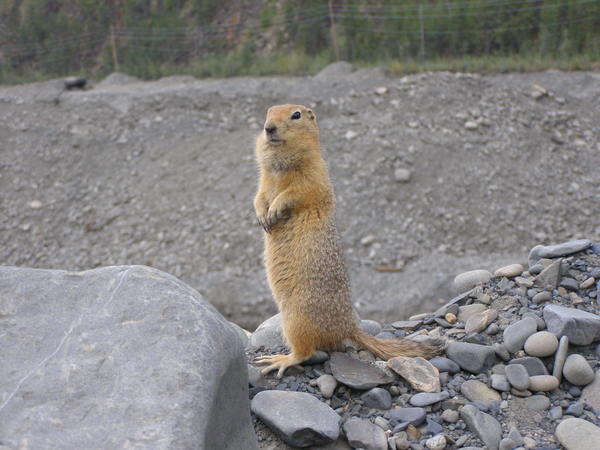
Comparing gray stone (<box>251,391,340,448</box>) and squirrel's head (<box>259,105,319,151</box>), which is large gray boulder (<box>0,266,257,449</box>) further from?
squirrel's head (<box>259,105,319,151</box>)

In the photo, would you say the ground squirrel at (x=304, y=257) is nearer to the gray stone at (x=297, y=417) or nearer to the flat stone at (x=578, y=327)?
the gray stone at (x=297, y=417)

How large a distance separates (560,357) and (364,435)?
138 centimetres

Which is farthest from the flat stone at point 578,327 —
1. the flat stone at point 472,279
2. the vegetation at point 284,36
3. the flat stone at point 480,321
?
the vegetation at point 284,36

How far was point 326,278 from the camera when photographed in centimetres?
415

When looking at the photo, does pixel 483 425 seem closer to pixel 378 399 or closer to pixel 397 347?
pixel 378 399

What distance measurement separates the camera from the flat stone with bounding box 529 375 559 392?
382cm

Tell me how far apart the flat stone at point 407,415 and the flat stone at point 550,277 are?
167cm

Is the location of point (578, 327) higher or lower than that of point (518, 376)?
higher

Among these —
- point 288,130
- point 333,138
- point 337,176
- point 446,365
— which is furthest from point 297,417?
point 333,138

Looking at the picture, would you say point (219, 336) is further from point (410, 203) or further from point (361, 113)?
point (361, 113)

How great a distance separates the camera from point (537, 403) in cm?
374

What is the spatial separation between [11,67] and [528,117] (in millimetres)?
15401

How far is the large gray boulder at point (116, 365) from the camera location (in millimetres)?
2615

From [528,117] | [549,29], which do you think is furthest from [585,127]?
[549,29]
